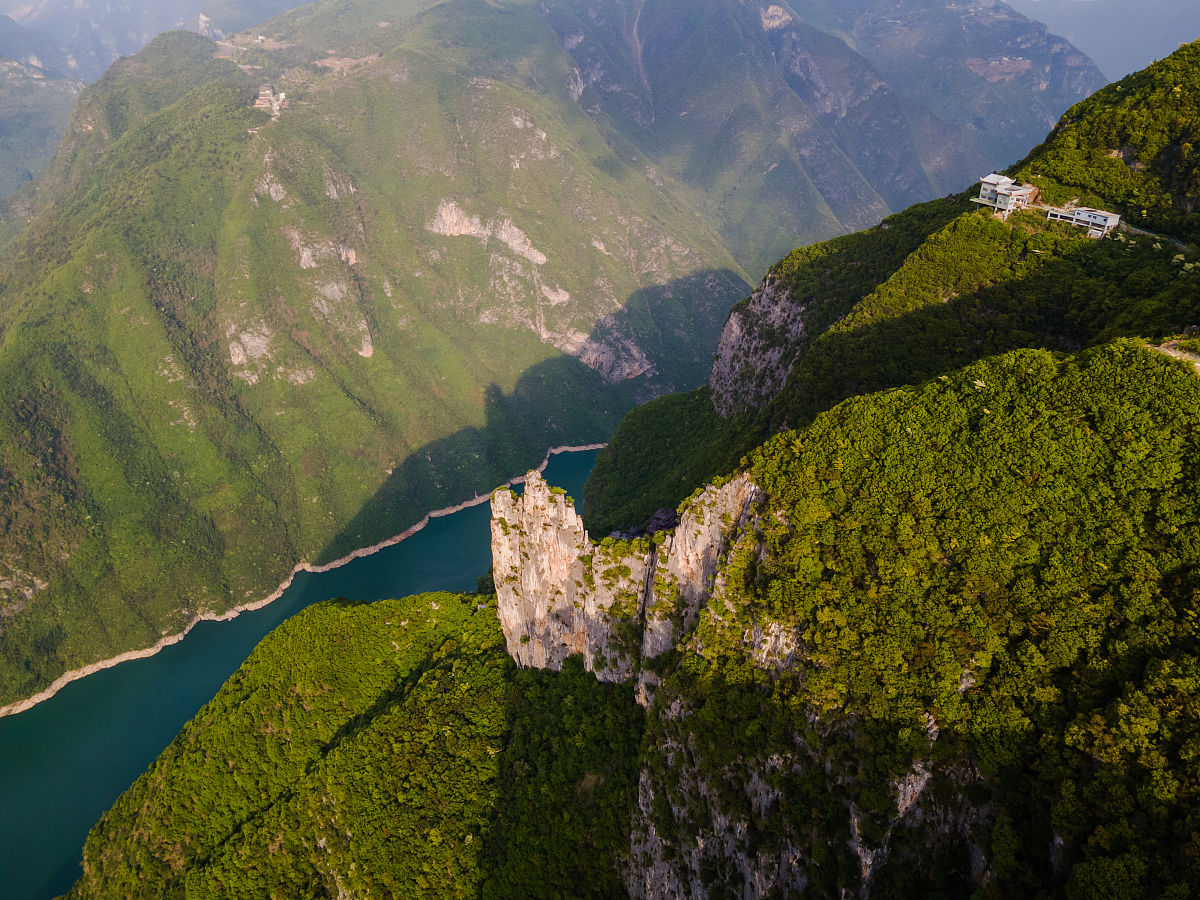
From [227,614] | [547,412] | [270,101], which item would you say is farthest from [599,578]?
[270,101]

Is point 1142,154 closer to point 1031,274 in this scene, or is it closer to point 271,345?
point 1031,274

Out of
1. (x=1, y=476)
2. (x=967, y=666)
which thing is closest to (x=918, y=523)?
(x=967, y=666)

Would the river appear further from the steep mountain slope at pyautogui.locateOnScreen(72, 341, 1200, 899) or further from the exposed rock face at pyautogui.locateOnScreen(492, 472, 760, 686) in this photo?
the exposed rock face at pyautogui.locateOnScreen(492, 472, 760, 686)

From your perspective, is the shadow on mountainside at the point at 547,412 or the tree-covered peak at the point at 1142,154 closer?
the tree-covered peak at the point at 1142,154

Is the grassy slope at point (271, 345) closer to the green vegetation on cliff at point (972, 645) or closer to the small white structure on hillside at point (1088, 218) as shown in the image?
the green vegetation on cliff at point (972, 645)

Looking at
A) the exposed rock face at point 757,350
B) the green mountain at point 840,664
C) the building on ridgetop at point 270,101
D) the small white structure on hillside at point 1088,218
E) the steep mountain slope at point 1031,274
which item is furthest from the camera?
the building on ridgetop at point 270,101

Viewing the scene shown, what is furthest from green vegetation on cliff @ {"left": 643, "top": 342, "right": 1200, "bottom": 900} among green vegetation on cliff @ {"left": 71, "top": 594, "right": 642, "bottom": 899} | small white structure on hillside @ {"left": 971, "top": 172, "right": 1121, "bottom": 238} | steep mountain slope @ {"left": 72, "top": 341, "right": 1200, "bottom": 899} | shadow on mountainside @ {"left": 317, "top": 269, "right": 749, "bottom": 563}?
shadow on mountainside @ {"left": 317, "top": 269, "right": 749, "bottom": 563}

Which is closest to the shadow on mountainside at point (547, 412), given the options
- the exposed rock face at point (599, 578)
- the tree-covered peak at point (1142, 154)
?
the exposed rock face at point (599, 578)
